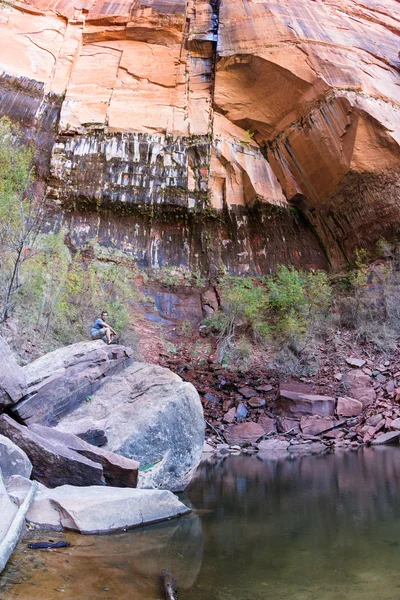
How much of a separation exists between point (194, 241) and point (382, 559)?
1874cm

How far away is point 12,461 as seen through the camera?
17.0 ft

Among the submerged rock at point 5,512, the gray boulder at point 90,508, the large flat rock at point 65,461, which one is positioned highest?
the submerged rock at point 5,512

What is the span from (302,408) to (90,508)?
387 inches

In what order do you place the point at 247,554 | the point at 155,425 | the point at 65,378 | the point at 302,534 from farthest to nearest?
the point at 65,378 < the point at 155,425 < the point at 302,534 < the point at 247,554

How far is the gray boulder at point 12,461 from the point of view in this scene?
5107 mm

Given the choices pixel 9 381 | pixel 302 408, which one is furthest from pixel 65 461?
pixel 302 408

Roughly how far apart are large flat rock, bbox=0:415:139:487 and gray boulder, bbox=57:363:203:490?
27.2 inches

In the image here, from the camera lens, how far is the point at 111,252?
2055 centimetres

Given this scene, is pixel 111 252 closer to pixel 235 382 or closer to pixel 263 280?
pixel 263 280

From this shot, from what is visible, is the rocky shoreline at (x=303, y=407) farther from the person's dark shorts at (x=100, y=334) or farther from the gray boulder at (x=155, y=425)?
the gray boulder at (x=155, y=425)

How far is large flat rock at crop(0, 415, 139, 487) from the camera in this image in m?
5.74

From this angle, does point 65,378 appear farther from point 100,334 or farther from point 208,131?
point 208,131

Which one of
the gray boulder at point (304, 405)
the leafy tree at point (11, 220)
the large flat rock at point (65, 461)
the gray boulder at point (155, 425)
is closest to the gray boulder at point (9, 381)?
the large flat rock at point (65, 461)

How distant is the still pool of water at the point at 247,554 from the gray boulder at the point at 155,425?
0.61 m
